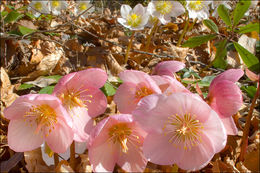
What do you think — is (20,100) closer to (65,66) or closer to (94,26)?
(65,66)

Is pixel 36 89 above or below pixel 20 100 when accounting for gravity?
below

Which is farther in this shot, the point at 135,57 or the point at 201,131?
the point at 135,57

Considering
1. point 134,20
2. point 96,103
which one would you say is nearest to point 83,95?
point 96,103

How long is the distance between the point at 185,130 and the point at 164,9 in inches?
51.3

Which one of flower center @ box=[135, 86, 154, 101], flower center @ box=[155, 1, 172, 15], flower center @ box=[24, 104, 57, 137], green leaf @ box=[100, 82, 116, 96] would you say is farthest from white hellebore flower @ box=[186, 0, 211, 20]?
flower center @ box=[24, 104, 57, 137]

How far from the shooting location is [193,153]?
70cm

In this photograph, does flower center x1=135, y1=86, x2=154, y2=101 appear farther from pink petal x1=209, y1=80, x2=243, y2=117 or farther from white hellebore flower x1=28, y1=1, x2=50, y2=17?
white hellebore flower x1=28, y1=1, x2=50, y2=17

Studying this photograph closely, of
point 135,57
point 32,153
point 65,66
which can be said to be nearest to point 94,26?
point 135,57

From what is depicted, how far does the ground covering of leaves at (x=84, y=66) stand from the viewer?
1.00 metres

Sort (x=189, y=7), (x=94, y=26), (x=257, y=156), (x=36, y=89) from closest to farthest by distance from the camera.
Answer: (x=257, y=156) < (x=36, y=89) < (x=189, y=7) < (x=94, y=26)

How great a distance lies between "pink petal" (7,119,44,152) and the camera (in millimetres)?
736

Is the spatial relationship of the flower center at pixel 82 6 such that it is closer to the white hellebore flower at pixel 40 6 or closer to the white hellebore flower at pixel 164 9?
the white hellebore flower at pixel 40 6

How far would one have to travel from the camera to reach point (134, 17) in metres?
1.83

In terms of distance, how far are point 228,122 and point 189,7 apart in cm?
132
